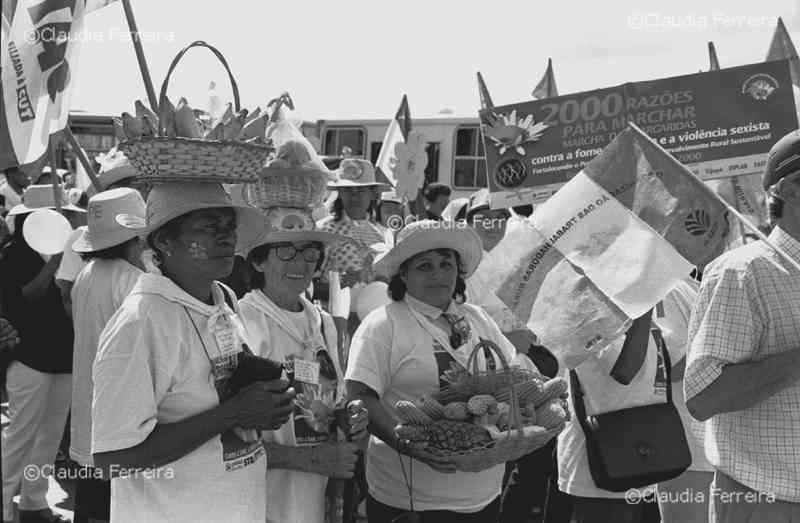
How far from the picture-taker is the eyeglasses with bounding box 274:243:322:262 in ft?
12.1

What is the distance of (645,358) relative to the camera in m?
4.17

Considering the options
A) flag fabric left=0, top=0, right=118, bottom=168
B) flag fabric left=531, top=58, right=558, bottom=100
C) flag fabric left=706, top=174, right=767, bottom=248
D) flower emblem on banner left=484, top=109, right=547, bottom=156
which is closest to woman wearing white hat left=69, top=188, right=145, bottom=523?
flag fabric left=0, top=0, right=118, bottom=168

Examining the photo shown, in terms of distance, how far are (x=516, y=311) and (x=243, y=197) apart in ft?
4.04

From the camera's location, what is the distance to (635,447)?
402 centimetres

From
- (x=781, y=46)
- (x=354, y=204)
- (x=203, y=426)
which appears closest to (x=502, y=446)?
(x=203, y=426)

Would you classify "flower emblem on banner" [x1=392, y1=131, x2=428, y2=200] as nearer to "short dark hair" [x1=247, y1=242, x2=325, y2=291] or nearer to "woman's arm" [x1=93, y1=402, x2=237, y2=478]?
"short dark hair" [x1=247, y1=242, x2=325, y2=291]

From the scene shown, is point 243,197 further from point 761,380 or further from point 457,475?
point 761,380

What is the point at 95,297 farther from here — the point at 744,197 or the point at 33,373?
the point at 744,197

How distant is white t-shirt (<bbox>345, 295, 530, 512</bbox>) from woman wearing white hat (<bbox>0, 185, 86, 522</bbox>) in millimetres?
2546

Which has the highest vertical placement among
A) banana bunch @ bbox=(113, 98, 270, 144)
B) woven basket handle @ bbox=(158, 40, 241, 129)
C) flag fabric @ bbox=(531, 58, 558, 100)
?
flag fabric @ bbox=(531, 58, 558, 100)

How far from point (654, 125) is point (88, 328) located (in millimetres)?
3102

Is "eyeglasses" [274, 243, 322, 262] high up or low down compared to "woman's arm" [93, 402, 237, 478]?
up

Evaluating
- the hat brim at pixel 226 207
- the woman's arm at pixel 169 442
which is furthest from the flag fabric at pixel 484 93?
the woman's arm at pixel 169 442

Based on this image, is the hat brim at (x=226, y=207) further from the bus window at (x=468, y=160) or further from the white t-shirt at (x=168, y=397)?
the bus window at (x=468, y=160)
